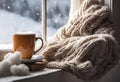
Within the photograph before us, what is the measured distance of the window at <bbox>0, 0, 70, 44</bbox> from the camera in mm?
1364

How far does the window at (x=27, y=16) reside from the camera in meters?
1.36

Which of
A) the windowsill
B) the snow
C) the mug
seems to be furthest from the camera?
the snow

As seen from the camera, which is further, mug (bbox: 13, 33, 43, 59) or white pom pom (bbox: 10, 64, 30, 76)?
mug (bbox: 13, 33, 43, 59)

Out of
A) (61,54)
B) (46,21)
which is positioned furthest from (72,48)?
(46,21)

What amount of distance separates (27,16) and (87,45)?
0.33 m

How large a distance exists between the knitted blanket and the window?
11 cm

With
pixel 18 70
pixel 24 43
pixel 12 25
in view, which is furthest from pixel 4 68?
pixel 12 25

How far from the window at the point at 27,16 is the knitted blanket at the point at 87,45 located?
108 millimetres

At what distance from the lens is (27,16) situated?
1.45m

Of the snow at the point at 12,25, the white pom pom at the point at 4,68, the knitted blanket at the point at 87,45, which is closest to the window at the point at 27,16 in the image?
the snow at the point at 12,25

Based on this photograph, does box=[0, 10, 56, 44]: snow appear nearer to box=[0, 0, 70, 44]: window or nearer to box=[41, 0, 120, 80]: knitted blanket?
box=[0, 0, 70, 44]: window

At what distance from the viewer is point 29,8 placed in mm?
1457

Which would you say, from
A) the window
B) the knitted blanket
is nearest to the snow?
the window

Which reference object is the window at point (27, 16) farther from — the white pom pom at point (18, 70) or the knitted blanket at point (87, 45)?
the white pom pom at point (18, 70)
